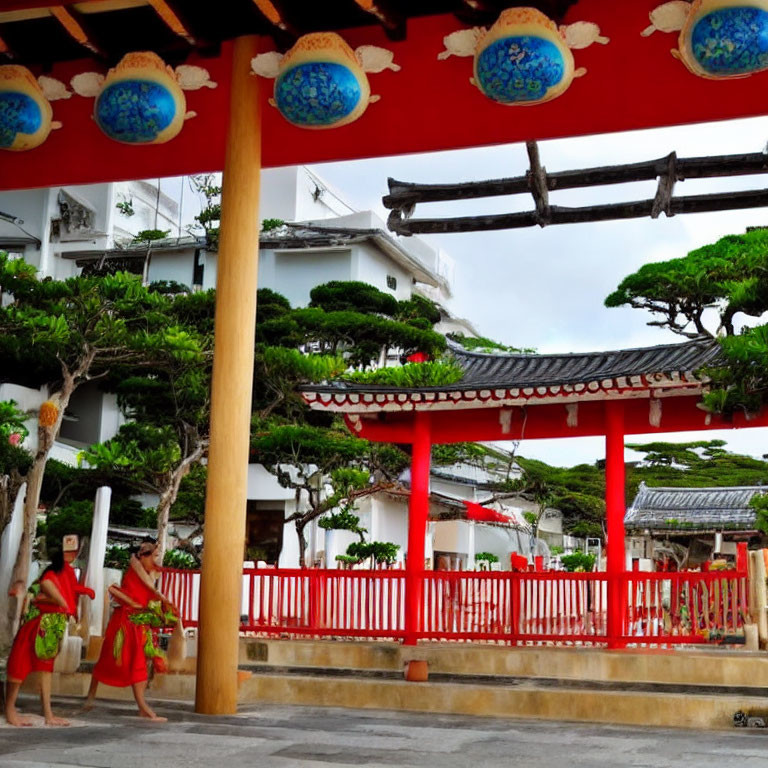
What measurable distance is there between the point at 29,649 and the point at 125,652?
79 cm

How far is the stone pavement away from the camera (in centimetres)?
549

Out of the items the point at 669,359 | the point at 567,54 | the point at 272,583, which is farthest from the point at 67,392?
the point at 567,54

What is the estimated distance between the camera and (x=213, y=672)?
6.59m

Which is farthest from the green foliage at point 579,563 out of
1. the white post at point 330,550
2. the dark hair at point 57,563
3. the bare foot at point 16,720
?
the bare foot at point 16,720

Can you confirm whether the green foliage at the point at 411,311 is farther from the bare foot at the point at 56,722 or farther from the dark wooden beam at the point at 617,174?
the bare foot at the point at 56,722

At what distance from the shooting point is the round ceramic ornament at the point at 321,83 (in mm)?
6434

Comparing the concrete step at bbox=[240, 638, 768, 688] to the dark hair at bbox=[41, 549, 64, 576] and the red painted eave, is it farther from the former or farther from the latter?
the dark hair at bbox=[41, 549, 64, 576]

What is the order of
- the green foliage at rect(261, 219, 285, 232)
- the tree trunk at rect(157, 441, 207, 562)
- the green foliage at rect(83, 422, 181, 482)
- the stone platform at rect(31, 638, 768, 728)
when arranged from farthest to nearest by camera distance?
the green foliage at rect(261, 219, 285, 232), the green foliage at rect(83, 422, 181, 482), the tree trunk at rect(157, 441, 207, 562), the stone platform at rect(31, 638, 768, 728)

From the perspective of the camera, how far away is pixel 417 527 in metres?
13.9

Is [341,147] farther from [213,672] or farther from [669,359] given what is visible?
[669,359]

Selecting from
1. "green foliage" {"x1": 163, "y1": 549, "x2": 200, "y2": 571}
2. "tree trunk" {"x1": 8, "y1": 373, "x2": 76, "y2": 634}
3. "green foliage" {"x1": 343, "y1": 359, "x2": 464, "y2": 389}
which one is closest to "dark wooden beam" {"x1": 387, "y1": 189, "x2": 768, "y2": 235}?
"green foliage" {"x1": 343, "y1": 359, "x2": 464, "y2": 389}

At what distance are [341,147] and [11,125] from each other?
2.29 m

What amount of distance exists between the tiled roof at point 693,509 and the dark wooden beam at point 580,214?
30.0 meters

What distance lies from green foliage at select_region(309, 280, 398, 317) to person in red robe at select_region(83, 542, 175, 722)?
2603 cm
